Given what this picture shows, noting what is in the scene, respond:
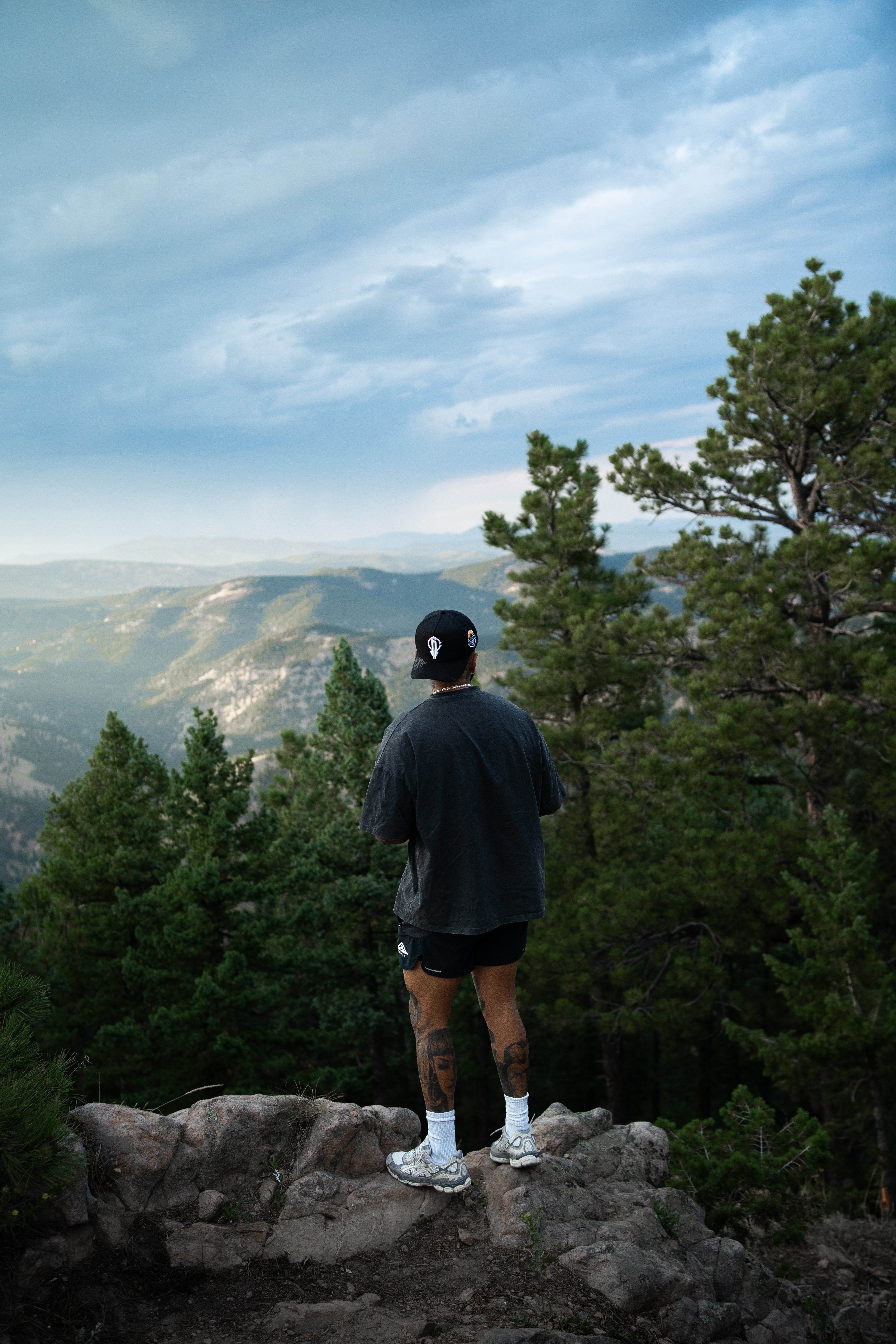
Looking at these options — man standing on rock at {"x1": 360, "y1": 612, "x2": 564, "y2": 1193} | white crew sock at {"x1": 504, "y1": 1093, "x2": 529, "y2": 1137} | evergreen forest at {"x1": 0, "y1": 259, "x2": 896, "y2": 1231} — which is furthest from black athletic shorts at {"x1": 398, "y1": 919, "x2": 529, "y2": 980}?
evergreen forest at {"x1": 0, "y1": 259, "x2": 896, "y2": 1231}

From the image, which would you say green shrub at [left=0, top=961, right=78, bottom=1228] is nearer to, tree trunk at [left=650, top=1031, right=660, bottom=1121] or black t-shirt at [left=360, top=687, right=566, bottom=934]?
black t-shirt at [left=360, top=687, right=566, bottom=934]

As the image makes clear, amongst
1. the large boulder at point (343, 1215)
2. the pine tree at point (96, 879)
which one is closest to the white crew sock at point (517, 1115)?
the large boulder at point (343, 1215)

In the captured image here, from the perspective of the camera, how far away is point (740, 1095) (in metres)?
6.16

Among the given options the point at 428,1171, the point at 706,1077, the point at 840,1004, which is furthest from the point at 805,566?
the point at 706,1077

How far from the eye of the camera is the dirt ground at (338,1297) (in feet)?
9.26

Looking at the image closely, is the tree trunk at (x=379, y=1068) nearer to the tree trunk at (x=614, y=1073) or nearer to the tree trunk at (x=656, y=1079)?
the tree trunk at (x=614, y=1073)

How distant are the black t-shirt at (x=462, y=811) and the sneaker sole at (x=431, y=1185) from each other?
1.39 metres

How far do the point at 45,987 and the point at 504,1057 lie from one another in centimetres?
227

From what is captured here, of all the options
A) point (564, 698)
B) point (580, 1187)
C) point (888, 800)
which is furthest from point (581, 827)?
point (580, 1187)

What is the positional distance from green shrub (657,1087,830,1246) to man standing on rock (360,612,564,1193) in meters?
1.71

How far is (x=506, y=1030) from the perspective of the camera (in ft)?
12.0

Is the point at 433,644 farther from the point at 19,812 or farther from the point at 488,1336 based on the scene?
the point at 19,812

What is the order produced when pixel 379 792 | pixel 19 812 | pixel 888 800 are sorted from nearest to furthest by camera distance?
pixel 379 792 → pixel 888 800 → pixel 19 812

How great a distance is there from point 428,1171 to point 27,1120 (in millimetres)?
1912
